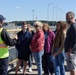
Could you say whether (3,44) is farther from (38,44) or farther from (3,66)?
(38,44)

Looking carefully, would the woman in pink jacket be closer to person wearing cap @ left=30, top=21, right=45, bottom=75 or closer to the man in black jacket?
person wearing cap @ left=30, top=21, right=45, bottom=75

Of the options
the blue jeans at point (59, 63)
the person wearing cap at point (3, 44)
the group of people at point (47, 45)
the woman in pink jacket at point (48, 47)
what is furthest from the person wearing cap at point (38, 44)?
the person wearing cap at point (3, 44)

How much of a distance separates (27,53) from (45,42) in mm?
694

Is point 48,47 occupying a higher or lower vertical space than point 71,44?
lower

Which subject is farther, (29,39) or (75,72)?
(29,39)

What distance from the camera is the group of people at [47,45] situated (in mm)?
6297

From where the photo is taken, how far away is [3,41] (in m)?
6.38

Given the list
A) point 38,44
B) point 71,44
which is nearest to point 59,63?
point 38,44

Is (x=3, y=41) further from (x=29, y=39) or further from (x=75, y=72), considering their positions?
(x=29, y=39)


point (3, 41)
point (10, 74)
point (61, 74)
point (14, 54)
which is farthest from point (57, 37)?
point (14, 54)

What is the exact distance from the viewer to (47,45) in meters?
8.87

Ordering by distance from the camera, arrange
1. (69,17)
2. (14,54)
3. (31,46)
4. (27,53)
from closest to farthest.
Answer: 1. (69,17)
2. (31,46)
3. (27,53)
4. (14,54)

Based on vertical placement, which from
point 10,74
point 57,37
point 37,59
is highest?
point 57,37

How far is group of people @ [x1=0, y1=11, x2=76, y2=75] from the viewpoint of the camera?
20.7 ft
